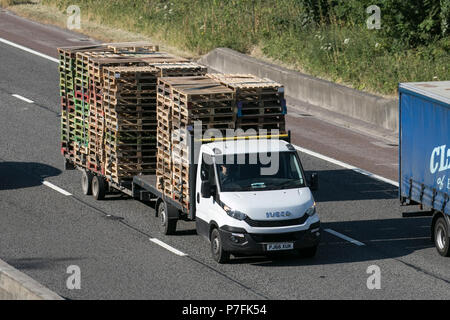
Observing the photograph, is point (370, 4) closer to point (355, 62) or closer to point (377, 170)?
point (355, 62)

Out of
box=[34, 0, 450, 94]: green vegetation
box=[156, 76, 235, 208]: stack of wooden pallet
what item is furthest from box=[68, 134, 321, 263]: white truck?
box=[34, 0, 450, 94]: green vegetation

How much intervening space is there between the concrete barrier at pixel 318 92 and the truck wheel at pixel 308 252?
10.7 meters

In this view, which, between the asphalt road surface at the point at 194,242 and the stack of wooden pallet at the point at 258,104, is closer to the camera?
the asphalt road surface at the point at 194,242

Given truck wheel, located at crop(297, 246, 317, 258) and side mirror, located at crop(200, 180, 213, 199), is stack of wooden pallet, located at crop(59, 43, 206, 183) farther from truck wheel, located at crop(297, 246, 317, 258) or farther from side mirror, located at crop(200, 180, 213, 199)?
truck wheel, located at crop(297, 246, 317, 258)

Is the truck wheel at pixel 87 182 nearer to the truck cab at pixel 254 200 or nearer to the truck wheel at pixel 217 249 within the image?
the truck cab at pixel 254 200

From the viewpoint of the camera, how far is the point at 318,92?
3241 centimetres

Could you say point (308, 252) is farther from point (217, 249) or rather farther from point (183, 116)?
point (183, 116)

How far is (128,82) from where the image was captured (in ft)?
72.5

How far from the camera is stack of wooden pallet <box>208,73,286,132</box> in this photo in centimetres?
2058

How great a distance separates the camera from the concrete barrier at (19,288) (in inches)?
610

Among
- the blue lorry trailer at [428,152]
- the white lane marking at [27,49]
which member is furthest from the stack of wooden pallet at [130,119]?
the white lane marking at [27,49]
